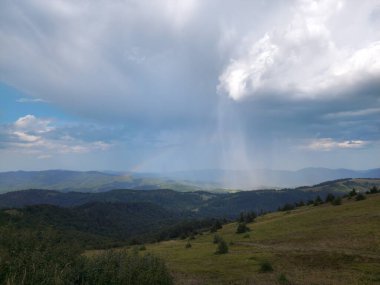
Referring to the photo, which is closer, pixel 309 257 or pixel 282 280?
pixel 282 280

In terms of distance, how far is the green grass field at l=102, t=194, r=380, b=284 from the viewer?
25.2 m

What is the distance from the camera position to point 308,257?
33406 mm

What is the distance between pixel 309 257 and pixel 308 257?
0.33 feet

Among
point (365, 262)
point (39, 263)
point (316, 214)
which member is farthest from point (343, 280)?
point (316, 214)

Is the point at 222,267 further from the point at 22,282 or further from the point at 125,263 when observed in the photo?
the point at 22,282

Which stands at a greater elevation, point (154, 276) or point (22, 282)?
point (22, 282)

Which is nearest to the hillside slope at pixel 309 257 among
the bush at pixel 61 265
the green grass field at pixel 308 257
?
the green grass field at pixel 308 257

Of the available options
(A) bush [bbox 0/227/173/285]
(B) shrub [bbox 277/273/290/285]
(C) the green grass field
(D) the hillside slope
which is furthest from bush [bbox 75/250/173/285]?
(B) shrub [bbox 277/273/290/285]

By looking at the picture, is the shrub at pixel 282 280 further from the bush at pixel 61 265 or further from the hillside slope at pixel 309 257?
the bush at pixel 61 265

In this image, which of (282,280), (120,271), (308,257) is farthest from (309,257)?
(120,271)

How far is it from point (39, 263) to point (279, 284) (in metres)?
15.6

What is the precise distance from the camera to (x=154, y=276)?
15.1 metres

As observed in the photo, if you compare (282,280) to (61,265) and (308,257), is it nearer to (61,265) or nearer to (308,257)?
(308,257)

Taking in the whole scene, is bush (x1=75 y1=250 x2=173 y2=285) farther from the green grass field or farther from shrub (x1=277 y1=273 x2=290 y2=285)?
shrub (x1=277 y1=273 x2=290 y2=285)
